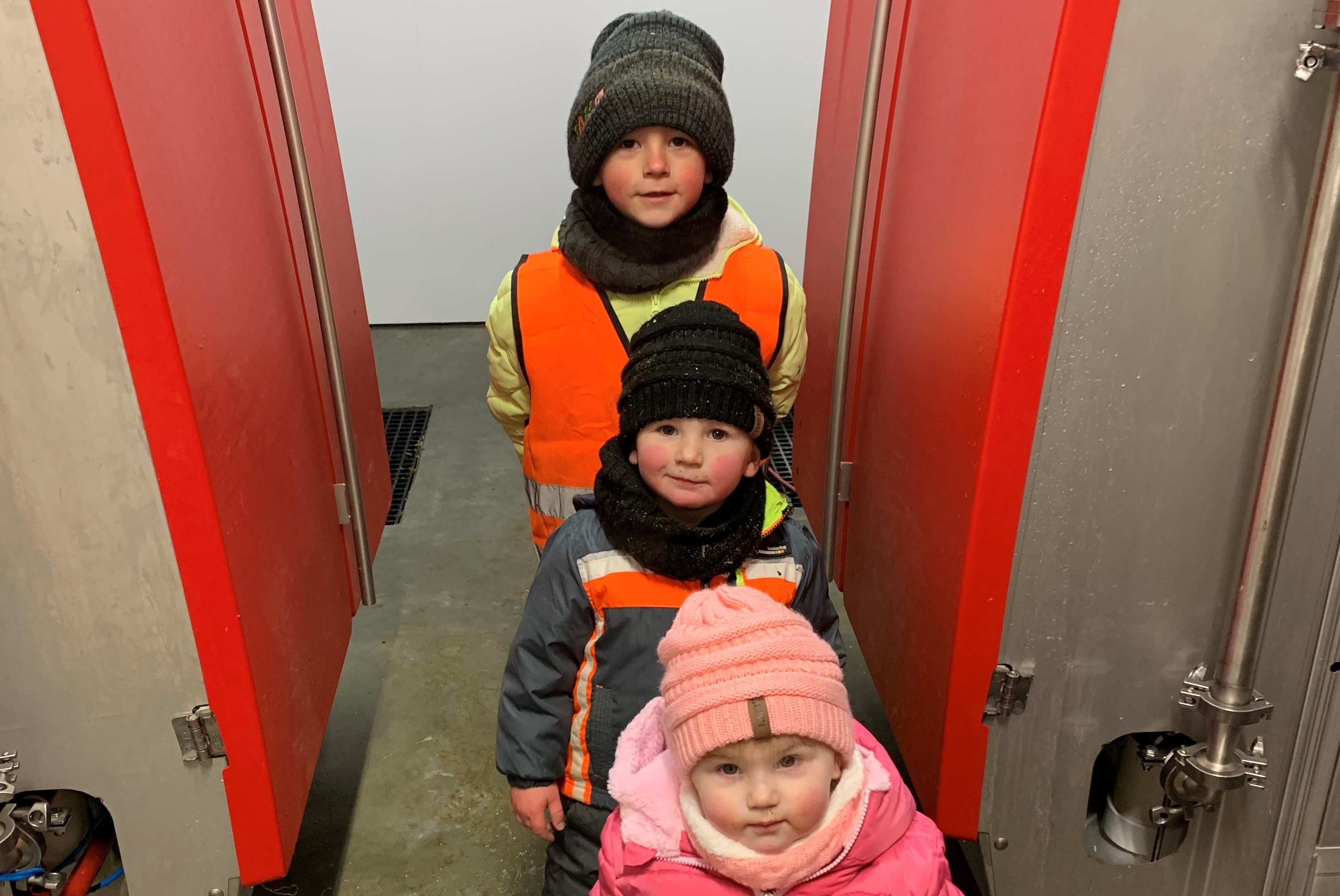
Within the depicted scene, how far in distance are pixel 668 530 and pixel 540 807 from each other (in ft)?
1.38

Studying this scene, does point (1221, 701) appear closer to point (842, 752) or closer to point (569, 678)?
point (842, 752)

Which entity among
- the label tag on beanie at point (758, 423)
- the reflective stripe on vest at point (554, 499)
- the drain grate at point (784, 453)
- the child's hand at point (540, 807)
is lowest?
the drain grate at point (784, 453)

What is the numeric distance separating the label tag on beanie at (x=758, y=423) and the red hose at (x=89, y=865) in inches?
45.1

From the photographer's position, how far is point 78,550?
4.26ft

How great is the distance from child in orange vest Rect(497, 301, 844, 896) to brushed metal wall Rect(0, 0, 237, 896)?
0.46m

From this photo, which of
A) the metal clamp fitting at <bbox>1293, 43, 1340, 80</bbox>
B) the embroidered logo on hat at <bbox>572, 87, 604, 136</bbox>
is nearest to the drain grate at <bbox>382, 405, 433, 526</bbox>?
the embroidered logo on hat at <bbox>572, 87, 604, 136</bbox>

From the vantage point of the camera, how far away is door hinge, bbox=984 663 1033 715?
4.77ft

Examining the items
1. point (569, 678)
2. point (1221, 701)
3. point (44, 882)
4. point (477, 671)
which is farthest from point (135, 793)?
point (1221, 701)

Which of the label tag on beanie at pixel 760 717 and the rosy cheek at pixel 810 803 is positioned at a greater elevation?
the label tag on beanie at pixel 760 717

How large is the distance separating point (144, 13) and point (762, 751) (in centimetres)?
107

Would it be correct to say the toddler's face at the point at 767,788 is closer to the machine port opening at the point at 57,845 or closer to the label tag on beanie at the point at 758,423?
the label tag on beanie at the point at 758,423

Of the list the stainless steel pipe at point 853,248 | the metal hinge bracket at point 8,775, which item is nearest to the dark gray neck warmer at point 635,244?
the stainless steel pipe at point 853,248

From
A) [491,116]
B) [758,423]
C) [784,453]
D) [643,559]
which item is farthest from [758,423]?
[491,116]

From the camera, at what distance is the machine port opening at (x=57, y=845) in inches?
56.5
